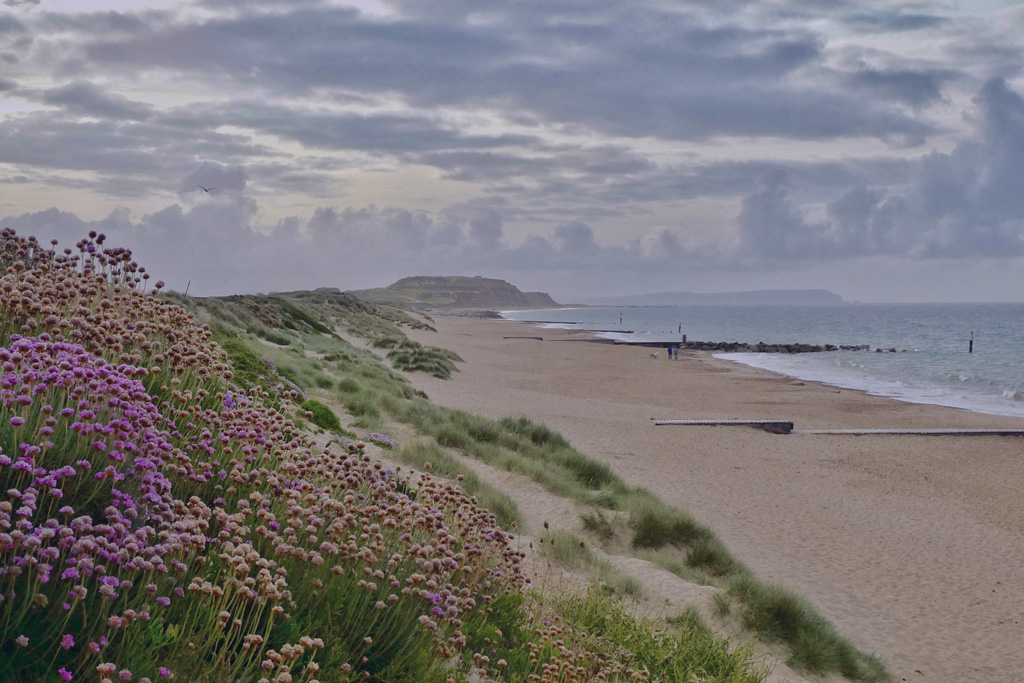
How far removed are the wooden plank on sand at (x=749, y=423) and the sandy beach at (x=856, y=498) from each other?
0.39 metres

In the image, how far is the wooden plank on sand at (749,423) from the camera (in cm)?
2414

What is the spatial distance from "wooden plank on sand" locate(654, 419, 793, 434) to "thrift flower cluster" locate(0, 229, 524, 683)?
19119 millimetres

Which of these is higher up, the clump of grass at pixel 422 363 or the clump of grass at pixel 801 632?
the clump of grass at pixel 422 363

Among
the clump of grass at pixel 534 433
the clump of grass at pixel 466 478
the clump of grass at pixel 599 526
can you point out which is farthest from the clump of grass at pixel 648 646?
the clump of grass at pixel 534 433

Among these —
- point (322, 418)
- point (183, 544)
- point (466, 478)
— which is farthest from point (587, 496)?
point (183, 544)

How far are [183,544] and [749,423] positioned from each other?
76.6 feet

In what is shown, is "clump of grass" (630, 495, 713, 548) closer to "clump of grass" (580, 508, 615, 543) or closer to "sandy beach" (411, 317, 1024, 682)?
"clump of grass" (580, 508, 615, 543)

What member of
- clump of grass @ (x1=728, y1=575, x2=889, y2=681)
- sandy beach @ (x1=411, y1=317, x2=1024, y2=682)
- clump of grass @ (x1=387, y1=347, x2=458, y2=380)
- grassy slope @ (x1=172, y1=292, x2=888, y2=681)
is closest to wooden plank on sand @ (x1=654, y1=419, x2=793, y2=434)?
sandy beach @ (x1=411, y1=317, x2=1024, y2=682)

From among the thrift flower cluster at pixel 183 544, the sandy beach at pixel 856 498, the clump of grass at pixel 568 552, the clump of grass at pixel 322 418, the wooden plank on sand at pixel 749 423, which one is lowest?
the sandy beach at pixel 856 498

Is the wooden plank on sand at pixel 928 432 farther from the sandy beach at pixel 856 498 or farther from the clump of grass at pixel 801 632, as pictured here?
the clump of grass at pixel 801 632

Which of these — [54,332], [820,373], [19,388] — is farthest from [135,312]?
[820,373]

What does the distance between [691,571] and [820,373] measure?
46.0 metres

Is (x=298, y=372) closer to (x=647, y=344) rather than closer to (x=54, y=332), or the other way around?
(x=54, y=332)

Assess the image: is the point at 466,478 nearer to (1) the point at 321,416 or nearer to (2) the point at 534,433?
(1) the point at 321,416
